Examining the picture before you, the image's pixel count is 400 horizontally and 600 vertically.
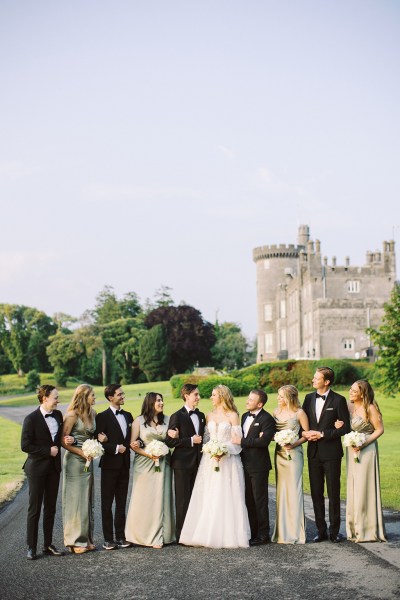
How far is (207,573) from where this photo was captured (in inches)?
319

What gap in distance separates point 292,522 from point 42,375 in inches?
2906

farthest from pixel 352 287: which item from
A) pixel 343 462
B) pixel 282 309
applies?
pixel 343 462

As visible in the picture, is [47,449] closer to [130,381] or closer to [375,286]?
[375,286]

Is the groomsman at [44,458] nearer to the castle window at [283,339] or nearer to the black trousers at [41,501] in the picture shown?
the black trousers at [41,501]

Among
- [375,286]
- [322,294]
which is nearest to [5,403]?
[322,294]

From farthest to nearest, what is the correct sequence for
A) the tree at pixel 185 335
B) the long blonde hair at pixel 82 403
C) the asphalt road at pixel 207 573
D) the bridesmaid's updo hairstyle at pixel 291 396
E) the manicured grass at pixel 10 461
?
1. the tree at pixel 185 335
2. the manicured grass at pixel 10 461
3. the bridesmaid's updo hairstyle at pixel 291 396
4. the long blonde hair at pixel 82 403
5. the asphalt road at pixel 207 573

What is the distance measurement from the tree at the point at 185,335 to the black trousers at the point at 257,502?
70.9 meters

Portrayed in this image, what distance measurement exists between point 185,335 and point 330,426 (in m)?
72.9

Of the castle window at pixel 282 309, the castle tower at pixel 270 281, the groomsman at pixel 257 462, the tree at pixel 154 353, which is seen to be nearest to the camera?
the groomsman at pixel 257 462

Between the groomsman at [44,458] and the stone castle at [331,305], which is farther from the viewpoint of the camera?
the stone castle at [331,305]

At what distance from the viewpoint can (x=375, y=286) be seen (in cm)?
7100

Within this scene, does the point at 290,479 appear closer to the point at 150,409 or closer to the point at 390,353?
the point at 150,409

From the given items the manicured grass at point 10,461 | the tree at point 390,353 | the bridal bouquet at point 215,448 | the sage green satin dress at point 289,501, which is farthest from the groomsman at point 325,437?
the tree at point 390,353

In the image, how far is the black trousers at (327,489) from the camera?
978cm
